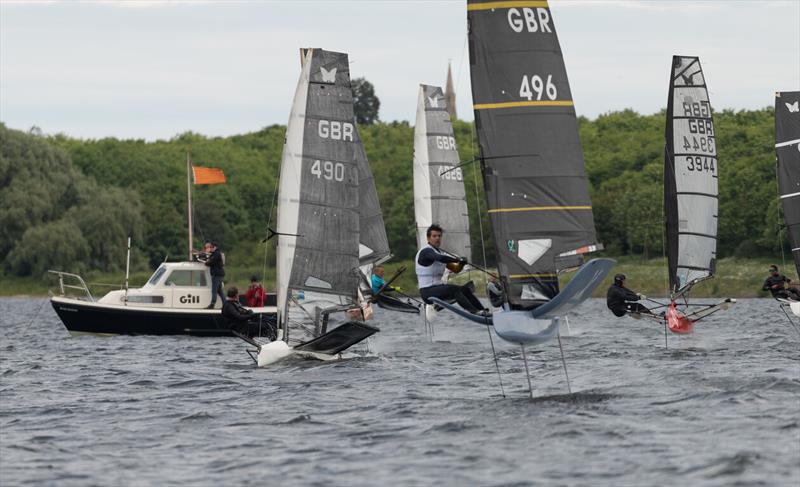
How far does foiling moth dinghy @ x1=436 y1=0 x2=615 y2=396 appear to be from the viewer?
1930 centimetres

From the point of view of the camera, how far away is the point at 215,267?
36125 millimetres

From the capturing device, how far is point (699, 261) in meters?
36.2

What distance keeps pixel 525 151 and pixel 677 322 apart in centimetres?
1372

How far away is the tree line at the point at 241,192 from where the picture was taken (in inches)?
3354

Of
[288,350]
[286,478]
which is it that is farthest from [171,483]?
[288,350]

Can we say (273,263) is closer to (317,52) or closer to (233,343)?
(233,343)

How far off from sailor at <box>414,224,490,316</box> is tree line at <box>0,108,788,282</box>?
179 feet

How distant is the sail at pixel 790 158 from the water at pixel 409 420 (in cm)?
681

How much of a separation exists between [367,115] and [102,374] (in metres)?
155

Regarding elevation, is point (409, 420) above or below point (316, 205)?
below

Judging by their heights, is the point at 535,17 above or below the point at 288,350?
above

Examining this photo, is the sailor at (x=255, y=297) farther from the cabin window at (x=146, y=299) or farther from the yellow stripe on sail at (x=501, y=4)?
the yellow stripe on sail at (x=501, y=4)

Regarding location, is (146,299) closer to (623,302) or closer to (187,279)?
(187,279)

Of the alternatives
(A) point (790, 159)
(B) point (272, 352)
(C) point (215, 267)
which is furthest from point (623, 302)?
(C) point (215, 267)
